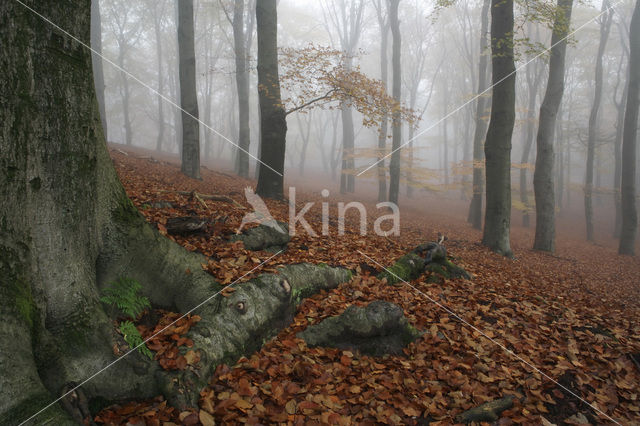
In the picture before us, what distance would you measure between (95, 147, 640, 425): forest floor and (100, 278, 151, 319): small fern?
24 centimetres

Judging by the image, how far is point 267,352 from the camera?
3.06m

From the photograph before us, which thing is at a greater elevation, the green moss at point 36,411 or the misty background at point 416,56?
the misty background at point 416,56

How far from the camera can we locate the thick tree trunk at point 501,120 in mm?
7754

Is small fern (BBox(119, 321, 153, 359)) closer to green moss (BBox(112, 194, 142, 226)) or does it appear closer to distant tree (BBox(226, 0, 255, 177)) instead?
green moss (BBox(112, 194, 142, 226))

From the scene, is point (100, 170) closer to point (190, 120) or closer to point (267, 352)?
point (267, 352)

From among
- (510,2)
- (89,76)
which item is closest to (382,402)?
(89,76)

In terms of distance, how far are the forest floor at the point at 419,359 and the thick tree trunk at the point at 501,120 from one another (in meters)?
2.87

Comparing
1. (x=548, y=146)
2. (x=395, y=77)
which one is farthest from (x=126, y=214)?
(x=395, y=77)

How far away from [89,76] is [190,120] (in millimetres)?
7889

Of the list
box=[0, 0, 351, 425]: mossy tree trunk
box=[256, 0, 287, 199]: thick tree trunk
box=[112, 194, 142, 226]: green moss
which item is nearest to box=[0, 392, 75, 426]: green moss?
box=[0, 0, 351, 425]: mossy tree trunk

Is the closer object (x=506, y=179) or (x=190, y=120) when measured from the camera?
(x=506, y=179)

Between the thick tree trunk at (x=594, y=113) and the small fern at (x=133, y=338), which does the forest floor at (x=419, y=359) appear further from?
the thick tree trunk at (x=594, y=113)

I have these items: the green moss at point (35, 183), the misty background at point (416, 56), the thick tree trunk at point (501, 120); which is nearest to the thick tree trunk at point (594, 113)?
the misty background at point (416, 56)

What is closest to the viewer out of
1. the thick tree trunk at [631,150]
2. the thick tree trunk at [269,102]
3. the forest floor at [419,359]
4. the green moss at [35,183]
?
the green moss at [35,183]
